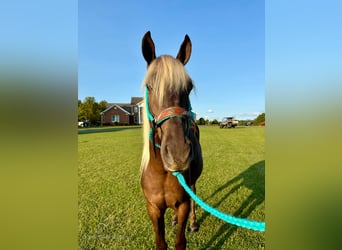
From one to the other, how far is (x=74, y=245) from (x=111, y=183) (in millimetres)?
4685

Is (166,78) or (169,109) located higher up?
(166,78)

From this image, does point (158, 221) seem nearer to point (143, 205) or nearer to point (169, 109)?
point (169, 109)

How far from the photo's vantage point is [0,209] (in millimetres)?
908

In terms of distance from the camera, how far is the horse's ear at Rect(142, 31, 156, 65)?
1766 millimetres

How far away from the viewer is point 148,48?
183 cm

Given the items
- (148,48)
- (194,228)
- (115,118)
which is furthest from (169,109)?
(115,118)

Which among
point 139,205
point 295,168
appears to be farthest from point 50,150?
point 139,205

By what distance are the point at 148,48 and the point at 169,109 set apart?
80cm

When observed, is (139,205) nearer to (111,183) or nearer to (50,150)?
(111,183)

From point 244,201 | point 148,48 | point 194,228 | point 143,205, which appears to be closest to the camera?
point 148,48

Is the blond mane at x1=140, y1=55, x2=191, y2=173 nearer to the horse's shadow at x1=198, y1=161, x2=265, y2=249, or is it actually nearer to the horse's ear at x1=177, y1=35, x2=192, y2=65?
the horse's ear at x1=177, y1=35, x2=192, y2=65

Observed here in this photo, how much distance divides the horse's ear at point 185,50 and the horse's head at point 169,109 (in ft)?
1.10

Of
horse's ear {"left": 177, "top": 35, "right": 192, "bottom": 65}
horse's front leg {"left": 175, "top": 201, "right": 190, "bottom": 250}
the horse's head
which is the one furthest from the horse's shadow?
horse's ear {"left": 177, "top": 35, "right": 192, "bottom": 65}

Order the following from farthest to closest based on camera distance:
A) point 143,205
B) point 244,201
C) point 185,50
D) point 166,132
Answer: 1. point 244,201
2. point 143,205
3. point 185,50
4. point 166,132
